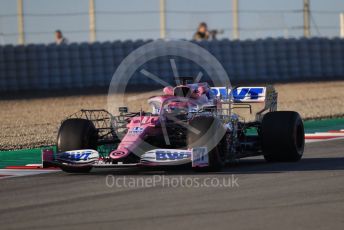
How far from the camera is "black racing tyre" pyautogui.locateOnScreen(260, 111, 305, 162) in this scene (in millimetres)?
13266

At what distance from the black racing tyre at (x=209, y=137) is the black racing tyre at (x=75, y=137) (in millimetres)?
1423

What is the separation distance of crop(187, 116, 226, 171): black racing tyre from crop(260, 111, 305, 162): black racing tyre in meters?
1.31

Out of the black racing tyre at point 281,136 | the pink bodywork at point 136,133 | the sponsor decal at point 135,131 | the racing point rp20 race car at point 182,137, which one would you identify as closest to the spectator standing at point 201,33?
the racing point rp20 race car at point 182,137

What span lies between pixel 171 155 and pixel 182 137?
733mm

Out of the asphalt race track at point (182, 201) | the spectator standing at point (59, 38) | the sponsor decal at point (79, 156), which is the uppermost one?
the spectator standing at point (59, 38)

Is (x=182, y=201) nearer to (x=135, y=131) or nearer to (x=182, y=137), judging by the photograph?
(x=135, y=131)

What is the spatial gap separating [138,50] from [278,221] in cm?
2161

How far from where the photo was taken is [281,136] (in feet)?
43.6

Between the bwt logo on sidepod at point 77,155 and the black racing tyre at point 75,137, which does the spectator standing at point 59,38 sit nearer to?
the black racing tyre at point 75,137

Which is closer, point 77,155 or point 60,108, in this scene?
point 77,155

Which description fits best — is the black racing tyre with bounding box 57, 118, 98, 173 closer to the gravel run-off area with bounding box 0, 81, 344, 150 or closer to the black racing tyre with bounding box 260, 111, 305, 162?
the black racing tyre with bounding box 260, 111, 305, 162

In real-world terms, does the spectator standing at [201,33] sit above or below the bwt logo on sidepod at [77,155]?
above

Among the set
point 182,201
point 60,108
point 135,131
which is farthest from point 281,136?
point 60,108

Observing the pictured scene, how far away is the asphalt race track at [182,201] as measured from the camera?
870 centimetres
